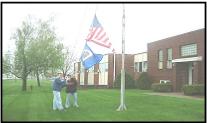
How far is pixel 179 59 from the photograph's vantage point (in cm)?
3675

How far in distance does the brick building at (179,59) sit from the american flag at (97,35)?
612 inches

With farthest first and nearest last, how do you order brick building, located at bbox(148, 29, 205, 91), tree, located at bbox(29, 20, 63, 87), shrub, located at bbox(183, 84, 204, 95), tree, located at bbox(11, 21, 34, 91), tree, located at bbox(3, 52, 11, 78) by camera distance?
tree, located at bbox(3, 52, 11, 78) → tree, located at bbox(11, 21, 34, 91) → tree, located at bbox(29, 20, 63, 87) → brick building, located at bbox(148, 29, 205, 91) → shrub, located at bbox(183, 84, 204, 95)

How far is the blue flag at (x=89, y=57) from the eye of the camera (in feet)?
63.9

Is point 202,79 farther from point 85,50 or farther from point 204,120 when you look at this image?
point 204,120

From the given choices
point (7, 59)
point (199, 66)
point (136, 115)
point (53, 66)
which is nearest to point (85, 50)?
point (136, 115)

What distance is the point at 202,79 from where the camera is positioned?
33.6 metres

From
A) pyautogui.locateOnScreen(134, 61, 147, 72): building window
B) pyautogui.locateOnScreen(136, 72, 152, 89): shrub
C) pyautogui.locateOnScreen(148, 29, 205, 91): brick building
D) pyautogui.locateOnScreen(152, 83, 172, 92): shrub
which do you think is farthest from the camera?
pyautogui.locateOnScreen(134, 61, 147, 72): building window

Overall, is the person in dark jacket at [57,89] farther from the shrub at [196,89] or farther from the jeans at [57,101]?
the shrub at [196,89]

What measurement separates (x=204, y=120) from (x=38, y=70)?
105 feet

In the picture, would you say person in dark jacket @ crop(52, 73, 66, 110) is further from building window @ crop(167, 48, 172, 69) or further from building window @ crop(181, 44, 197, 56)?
building window @ crop(167, 48, 172, 69)

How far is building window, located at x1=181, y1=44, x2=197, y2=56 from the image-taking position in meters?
35.2

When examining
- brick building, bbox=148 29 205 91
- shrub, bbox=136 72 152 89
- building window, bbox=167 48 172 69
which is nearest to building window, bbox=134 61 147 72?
shrub, bbox=136 72 152 89

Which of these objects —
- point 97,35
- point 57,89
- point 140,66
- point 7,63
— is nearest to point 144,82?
point 140,66

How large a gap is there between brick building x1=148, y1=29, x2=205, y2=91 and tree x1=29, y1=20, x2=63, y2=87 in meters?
10.0
